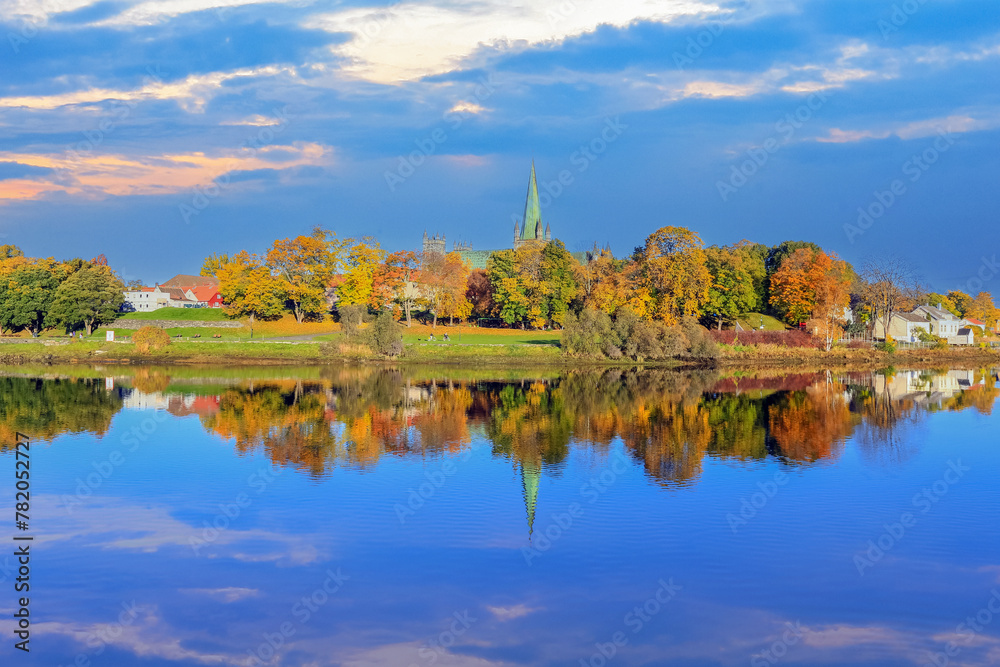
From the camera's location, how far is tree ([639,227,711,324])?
7338cm

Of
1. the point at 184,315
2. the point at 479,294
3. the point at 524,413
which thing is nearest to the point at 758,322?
the point at 479,294

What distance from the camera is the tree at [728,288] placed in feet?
258

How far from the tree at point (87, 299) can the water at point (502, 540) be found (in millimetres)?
46758

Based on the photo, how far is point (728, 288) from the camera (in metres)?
79.1

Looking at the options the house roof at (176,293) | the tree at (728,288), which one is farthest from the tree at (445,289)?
the house roof at (176,293)

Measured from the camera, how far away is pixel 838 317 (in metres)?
81.8

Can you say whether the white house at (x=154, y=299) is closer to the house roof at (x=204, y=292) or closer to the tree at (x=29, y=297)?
the house roof at (x=204, y=292)

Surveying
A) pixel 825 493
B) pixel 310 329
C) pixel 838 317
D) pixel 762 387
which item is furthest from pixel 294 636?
pixel 838 317

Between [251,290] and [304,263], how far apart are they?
6.51 metres

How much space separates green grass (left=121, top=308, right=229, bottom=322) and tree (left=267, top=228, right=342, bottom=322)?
7.16m

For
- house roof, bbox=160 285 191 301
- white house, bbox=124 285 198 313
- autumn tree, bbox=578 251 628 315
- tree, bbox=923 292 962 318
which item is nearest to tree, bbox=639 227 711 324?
autumn tree, bbox=578 251 628 315

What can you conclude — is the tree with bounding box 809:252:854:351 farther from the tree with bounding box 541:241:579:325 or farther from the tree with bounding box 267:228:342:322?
the tree with bounding box 267:228:342:322

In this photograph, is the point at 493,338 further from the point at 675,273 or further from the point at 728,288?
the point at 728,288

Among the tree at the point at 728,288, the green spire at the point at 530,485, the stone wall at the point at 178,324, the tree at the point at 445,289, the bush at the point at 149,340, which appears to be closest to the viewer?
the green spire at the point at 530,485
